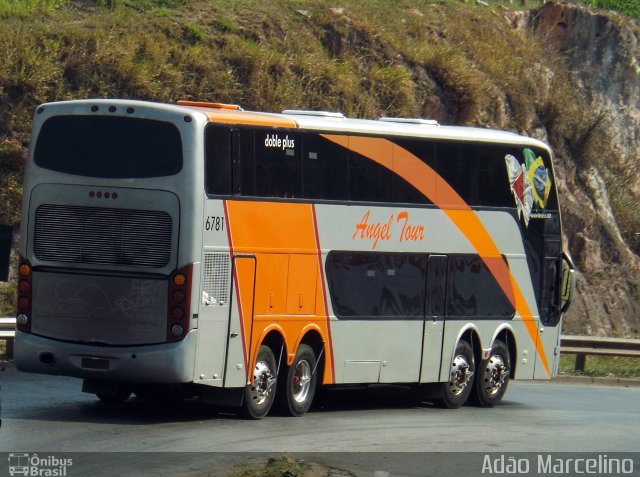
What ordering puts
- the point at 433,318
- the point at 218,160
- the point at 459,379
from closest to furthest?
the point at 218,160
the point at 433,318
the point at 459,379

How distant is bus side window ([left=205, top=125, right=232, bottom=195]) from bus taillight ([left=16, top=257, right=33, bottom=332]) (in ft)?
7.41

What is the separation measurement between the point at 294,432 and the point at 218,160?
3.18 m

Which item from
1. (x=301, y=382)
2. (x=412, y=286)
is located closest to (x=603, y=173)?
(x=412, y=286)

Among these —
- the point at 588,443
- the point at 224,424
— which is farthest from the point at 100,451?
the point at 588,443

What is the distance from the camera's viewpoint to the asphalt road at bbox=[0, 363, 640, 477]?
39.4 feet

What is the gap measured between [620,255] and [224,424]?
22.6 metres

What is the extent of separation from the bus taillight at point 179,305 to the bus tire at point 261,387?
138 cm

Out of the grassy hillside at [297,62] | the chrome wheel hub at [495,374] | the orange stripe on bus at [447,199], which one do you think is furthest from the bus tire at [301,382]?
the grassy hillside at [297,62]

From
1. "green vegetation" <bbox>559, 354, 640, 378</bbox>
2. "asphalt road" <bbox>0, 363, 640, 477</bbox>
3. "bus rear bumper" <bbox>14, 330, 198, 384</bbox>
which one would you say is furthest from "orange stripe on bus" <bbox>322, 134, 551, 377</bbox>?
"green vegetation" <bbox>559, 354, 640, 378</bbox>

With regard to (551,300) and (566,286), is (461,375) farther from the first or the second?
(566,286)

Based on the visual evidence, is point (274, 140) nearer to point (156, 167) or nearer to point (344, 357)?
point (156, 167)

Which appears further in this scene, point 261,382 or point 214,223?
point 261,382

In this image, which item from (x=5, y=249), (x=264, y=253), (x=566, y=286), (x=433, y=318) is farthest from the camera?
(x=5, y=249)

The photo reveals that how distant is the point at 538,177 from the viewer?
20.1m
